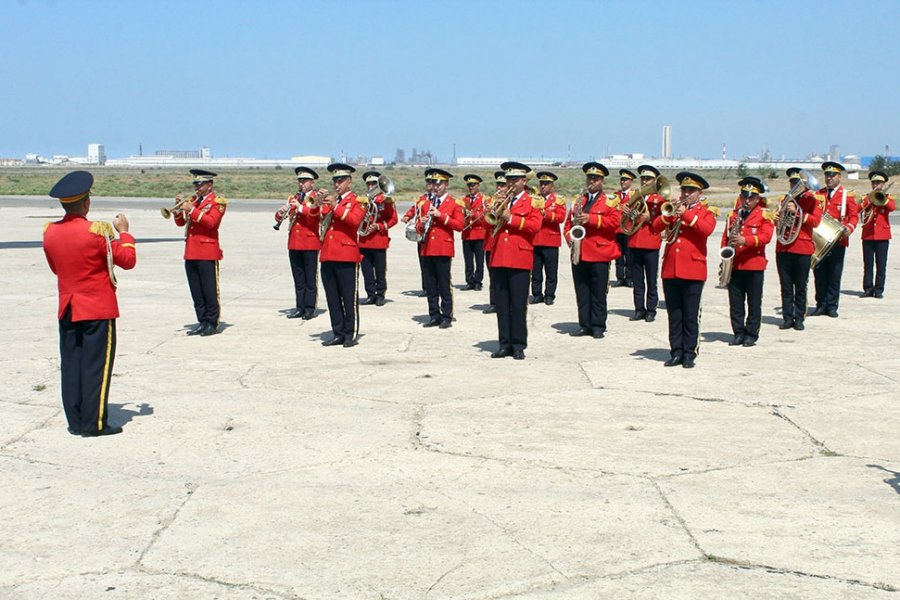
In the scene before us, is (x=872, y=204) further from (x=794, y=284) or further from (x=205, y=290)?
(x=205, y=290)

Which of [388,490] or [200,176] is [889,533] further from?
[200,176]

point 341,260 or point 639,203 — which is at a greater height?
Result: point 639,203

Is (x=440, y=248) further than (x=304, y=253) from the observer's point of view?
No

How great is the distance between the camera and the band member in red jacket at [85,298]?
7414 millimetres

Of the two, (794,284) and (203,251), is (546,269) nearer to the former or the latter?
(794,284)

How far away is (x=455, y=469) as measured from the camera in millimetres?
6738

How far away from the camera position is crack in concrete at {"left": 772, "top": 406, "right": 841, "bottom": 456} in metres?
7.16

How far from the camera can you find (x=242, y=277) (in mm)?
17812

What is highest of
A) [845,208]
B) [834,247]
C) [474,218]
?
[845,208]

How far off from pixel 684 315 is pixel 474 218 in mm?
5365

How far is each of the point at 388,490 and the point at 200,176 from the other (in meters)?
6.90

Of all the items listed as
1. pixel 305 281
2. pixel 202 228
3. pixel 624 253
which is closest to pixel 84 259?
pixel 202 228

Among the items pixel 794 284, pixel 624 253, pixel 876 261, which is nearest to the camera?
pixel 794 284

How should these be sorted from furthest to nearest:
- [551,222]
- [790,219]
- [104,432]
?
[551,222] < [790,219] < [104,432]
